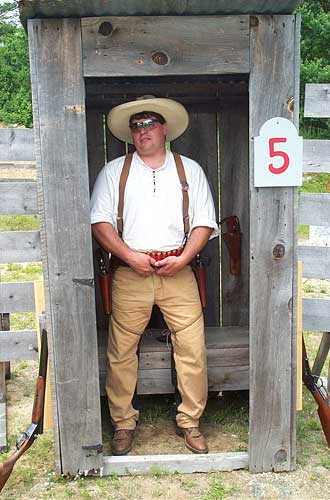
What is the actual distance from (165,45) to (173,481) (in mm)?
2300

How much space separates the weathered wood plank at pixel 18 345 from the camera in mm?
4457

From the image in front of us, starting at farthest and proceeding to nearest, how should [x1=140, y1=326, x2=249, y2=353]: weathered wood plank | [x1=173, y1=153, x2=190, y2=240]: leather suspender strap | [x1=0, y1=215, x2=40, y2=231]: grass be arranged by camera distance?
[x1=0, y1=215, x2=40, y2=231]: grass → [x1=140, y1=326, x2=249, y2=353]: weathered wood plank → [x1=173, y1=153, x2=190, y2=240]: leather suspender strap

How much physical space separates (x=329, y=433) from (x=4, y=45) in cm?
1973

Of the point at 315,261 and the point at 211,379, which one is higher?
the point at 315,261

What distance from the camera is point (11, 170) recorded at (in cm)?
1407

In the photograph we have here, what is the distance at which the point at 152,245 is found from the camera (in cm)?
375

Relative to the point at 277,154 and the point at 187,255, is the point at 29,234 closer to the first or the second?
the point at 187,255

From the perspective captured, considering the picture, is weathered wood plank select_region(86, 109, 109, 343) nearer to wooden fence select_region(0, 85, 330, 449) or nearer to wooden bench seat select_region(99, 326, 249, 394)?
wooden fence select_region(0, 85, 330, 449)

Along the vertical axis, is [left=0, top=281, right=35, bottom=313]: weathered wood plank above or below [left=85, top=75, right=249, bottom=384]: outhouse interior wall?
below

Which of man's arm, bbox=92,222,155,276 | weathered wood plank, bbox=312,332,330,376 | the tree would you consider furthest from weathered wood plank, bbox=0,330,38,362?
the tree

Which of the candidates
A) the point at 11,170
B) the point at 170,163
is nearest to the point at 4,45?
the point at 11,170

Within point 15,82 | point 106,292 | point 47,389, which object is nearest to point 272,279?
point 106,292

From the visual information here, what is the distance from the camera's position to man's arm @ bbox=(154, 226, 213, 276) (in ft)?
12.2

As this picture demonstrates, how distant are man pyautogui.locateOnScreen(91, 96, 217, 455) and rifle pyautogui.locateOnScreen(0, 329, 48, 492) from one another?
0.42 metres
